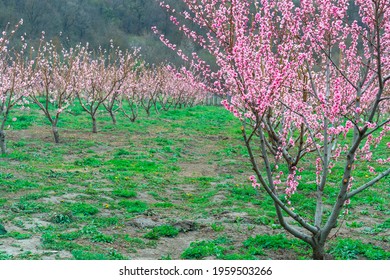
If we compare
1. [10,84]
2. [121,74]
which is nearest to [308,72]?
[10,84]

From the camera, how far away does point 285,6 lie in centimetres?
796

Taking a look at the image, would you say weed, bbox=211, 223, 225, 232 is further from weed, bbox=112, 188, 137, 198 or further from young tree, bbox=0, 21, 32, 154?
young tree, bbox=0, 21, 32, 154

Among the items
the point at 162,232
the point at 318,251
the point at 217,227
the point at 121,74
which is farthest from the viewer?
the point at 121,74

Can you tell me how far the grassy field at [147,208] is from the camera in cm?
748

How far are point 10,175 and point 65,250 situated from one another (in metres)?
5.78

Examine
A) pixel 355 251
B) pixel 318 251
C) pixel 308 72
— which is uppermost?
pixel 308 72

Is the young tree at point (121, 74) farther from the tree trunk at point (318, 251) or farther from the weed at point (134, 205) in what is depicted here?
the tree trunk at point (318, 251)

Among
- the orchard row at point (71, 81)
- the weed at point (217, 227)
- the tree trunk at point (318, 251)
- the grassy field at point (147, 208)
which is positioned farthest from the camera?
the orchard row at point (71, 81)

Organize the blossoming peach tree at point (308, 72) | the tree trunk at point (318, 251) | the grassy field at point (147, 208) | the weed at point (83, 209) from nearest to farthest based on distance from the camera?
the blossoming peach tree at point (308, 72) < the tree trunk at point (318, 251) < the grassy field at point (147, 208) < the weed at point (83, 209)

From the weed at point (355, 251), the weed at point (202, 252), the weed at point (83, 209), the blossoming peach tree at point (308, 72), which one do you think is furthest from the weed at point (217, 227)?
the weed at point (83, 209)

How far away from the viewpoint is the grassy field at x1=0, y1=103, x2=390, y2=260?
7.48 meters

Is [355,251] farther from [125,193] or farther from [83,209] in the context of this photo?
[125,193]

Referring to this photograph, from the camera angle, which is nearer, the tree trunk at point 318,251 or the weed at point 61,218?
the tree trunk at point 318,251

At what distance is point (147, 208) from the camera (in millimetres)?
10250
